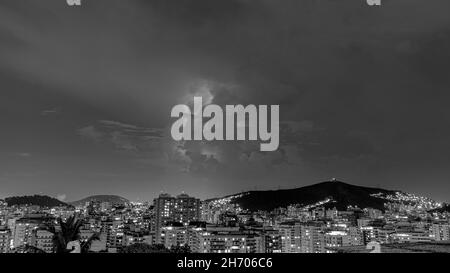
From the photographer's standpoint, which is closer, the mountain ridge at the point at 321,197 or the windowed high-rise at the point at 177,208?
the windowed high-rise at the point at 177,208

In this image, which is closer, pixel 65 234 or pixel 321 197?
pixel 65 234

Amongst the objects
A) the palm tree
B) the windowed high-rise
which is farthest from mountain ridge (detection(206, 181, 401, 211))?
the palm tree

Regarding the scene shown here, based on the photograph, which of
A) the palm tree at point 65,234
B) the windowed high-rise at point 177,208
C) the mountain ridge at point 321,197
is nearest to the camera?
the palm tree at point 65,234

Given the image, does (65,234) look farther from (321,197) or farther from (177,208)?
(321,197)

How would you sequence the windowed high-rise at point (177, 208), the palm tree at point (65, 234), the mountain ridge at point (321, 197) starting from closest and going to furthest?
the palm tree at point (65, 234), the windowed high-rise at point (177, 208), the mountain ridge at point (321, 197)

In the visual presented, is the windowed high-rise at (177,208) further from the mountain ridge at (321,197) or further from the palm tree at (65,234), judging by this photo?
the palm tree at (65,234)

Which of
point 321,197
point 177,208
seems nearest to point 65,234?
point 177,208

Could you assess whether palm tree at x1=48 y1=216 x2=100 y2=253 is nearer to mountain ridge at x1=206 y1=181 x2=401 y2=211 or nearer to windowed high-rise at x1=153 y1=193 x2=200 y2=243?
windowed high-rise at x1=153 y1=193 x2=200 y2=243

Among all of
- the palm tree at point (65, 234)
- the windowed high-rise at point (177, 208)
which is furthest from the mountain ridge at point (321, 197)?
the palm tree at point (65, 234)

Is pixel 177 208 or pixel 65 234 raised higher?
pixel 177 208
